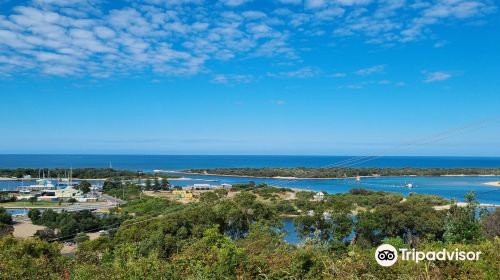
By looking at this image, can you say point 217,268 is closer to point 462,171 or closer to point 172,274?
point 172,274

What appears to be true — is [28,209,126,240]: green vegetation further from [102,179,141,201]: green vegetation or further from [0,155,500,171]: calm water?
[0,155,500,171]: calm water

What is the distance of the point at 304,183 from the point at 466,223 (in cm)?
3982

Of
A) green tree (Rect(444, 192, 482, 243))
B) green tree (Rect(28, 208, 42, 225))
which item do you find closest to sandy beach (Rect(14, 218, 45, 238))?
green tree (Rect(28, 208, 42, 225))

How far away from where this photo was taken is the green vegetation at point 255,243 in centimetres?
359

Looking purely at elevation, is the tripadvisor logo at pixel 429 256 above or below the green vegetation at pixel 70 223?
above

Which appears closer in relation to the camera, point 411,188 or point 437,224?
point 437,224

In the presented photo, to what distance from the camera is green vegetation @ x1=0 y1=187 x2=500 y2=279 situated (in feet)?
11.8

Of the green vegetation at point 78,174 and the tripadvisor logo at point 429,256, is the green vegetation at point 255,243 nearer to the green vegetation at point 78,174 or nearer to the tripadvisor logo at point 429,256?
the tripadvisor logo at point 429,256

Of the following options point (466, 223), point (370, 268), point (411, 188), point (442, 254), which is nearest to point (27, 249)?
point (370, 268)

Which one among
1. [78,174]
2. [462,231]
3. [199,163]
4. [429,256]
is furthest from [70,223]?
[199,163]

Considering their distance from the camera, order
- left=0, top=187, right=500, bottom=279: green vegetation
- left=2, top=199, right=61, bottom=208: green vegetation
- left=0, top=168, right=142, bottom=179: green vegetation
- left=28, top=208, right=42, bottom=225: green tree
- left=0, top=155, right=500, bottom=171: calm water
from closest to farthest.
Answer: left=0, top=187, right=500, bottom=279: green vegetation → left=28, top=208, right=42, bottom=225: green tree → left=2, top=199, right=61, bottom=208: green vegetation → left=0, top=168, right=142, bottom=179: green vegetation → left=0, top=155, right=500, bottom=171: calm water

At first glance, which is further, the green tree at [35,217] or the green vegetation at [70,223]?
the green tree at [35,217]

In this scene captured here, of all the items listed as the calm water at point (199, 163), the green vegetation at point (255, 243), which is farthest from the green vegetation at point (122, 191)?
the calm water at point (199, 163)

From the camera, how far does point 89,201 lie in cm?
3203
